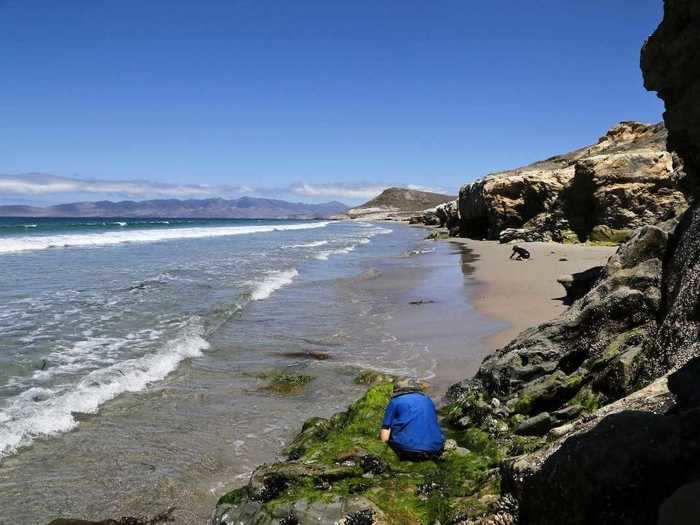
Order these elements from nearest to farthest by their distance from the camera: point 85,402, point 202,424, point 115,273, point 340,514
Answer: point 340,514 → point 202,424 → point 85,402 → point 115,273

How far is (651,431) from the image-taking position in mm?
3271

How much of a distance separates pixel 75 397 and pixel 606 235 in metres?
28.8

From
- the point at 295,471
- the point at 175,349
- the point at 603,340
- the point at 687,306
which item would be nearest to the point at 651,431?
the point at 687,306

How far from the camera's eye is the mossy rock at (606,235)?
29.9 m

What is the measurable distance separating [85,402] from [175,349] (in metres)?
3.23

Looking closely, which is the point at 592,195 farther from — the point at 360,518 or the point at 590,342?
the point at 360,518

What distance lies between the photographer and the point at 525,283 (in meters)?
19.8

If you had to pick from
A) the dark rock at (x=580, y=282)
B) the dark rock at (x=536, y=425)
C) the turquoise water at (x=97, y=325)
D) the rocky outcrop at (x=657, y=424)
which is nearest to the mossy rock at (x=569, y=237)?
the turquoise water at (x=97, y=325)

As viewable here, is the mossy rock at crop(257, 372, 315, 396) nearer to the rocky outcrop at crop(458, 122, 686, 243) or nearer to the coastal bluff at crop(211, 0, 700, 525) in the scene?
the coastal bluff at crop(211, 0, 700, 525)

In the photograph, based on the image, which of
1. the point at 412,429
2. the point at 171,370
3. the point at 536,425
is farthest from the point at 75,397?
Answer: the point at 536,425

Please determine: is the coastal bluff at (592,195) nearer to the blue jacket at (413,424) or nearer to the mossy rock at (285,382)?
the mossy rock at (285,382)

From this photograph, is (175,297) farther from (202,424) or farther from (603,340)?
(603,340)

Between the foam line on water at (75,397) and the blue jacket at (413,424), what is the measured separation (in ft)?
15.8

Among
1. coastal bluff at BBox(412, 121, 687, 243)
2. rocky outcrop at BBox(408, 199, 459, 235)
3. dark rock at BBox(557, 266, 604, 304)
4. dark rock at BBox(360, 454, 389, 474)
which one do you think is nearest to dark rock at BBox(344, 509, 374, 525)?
dark rock at BBox(360, 454, 389, 474)
